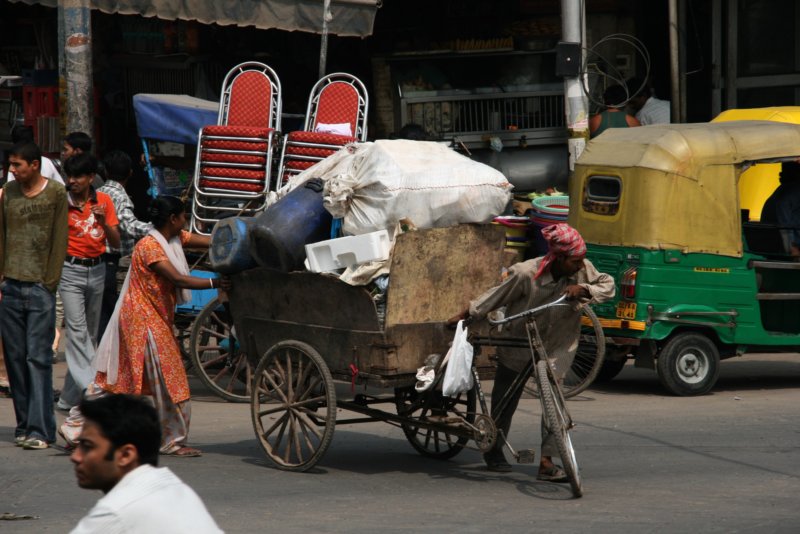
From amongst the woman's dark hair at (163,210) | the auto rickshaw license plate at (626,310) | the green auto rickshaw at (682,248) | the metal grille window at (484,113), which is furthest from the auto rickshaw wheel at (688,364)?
the metal grille window at (484,113)

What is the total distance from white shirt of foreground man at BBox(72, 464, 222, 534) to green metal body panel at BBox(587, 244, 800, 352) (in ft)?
23.1

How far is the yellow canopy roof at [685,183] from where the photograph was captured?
9.90 metres

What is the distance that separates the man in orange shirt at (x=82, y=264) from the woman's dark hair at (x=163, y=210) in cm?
98

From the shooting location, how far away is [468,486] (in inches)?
280

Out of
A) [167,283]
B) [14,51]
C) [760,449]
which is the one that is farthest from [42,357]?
[14,51]

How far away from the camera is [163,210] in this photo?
771 centimetres

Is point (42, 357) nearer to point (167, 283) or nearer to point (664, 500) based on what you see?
point (167, 283)

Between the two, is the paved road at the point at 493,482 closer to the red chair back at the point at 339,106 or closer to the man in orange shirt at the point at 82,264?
→ the man in orange shirt at the point at 82,264

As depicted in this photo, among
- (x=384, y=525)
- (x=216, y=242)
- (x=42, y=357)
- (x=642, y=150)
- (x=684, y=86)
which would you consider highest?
(x=684, y=86)

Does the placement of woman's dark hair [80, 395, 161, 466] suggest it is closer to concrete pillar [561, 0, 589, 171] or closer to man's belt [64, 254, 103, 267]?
man's belt [64, 254, 103, 267]

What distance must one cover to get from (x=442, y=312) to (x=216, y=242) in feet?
5.02

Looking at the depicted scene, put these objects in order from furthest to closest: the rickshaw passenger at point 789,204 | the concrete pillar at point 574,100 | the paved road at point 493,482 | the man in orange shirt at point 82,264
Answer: the concrete pillar at point 574,100 → the rickshaw passenger at point 789,204 → the man in orange shirt at point 82,264 → the paved road at point 493,482

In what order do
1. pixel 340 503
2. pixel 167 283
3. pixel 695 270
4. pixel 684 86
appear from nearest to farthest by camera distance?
pixel 340 503 < pixel 167 283 < pixel 695 270 < pixel 684 86

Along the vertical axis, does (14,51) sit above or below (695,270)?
above
